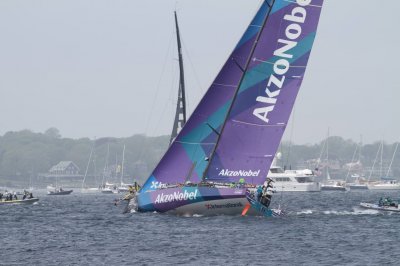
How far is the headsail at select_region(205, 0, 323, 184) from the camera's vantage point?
189ft

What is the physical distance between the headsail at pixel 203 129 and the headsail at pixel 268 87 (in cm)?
107

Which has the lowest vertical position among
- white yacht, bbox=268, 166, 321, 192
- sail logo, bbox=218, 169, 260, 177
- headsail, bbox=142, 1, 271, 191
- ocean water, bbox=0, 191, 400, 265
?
ocean water, bbox=0, 191, 400, 265

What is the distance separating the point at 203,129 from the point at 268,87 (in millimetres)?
4973

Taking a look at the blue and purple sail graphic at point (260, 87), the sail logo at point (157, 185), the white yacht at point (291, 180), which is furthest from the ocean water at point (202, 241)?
the white yacht at point (291, 180)

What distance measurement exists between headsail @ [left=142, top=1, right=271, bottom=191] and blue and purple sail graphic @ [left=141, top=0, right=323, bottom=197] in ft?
0.21

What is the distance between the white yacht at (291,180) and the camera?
16225 centimetres

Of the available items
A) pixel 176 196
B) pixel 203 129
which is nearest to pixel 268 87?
pixel 203 129

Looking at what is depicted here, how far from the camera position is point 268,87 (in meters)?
57.7

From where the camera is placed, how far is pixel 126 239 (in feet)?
160

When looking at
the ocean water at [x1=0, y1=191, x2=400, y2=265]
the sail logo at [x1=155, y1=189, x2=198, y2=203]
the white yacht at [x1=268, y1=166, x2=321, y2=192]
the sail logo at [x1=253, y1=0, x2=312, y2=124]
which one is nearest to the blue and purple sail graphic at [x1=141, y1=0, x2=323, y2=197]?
the sail logo at [x1=253, y1=0, x2=312, y2=124]

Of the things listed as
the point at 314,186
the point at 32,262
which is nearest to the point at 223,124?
the point at 32,262

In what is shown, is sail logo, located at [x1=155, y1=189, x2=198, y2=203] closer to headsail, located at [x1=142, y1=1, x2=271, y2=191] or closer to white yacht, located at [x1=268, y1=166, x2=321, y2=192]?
headsail, located at [x1=142, y1=1, x2=271, y2=191]

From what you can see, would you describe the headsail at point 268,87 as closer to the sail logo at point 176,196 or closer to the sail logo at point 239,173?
the sail logo at point 239,173

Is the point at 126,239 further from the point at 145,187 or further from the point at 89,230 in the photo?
the point at 145,187
